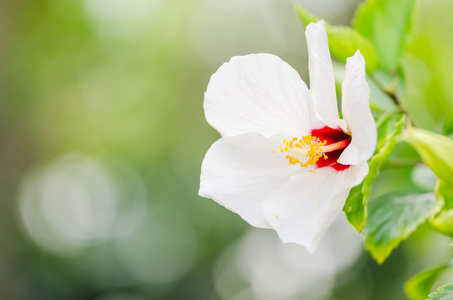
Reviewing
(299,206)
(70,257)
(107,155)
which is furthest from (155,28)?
(299,206)

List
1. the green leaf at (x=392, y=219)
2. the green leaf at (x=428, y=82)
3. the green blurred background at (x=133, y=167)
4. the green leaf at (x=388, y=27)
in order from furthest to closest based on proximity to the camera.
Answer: the green blurred background at (x=133, y=167) → the green leaf at (x=428, y=82) → the green leaf at (x=388, y=27) → the green leaf at (x=392, y=219)

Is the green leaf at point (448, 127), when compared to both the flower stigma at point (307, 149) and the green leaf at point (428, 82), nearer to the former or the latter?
the flower stigma at point (307, 149)

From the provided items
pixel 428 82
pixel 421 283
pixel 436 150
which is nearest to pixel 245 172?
pixel 436 150

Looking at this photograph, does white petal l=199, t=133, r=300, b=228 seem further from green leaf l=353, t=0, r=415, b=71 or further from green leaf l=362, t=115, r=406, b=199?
green leaf l=353, t=0, r=415, b=71

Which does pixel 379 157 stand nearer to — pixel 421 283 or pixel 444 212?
pixel 444 212

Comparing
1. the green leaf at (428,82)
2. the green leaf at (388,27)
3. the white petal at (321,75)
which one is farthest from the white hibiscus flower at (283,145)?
the green leaf at (428,82)

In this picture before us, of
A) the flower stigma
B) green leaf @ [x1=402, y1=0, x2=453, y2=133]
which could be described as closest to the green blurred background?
green leaf @ [x1=402, y1=0, x2=453, y2=133]
